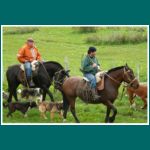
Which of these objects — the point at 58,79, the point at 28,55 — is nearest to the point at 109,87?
the point at 58,79

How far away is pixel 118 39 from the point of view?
24.5 meters

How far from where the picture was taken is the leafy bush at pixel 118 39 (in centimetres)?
2412

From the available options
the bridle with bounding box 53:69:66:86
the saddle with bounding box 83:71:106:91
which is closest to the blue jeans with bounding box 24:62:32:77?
the bridle with bounding box 53:69:66:86

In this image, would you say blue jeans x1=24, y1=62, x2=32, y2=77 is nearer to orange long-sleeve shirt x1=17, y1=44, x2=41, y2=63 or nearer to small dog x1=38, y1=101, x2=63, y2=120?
orange long-sleeve shirt x1=17, y1=44, x2=41, y2=63

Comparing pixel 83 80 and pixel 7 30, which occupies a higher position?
pixel 7 30

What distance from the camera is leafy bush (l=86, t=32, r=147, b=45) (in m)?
24.1

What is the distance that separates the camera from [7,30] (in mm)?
22250

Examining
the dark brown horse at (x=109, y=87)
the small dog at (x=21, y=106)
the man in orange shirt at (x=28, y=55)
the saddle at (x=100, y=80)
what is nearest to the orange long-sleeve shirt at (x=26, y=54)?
the man in orange shirt at (x=28, y=55)

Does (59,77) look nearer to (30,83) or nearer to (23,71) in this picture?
(30,83)

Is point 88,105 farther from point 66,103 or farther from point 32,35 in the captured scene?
point 32,35

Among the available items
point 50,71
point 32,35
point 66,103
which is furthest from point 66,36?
point 66,103

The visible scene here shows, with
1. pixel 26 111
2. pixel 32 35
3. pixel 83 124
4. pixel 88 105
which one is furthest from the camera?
pixel 32 35

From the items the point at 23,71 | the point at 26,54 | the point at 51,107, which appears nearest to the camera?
the point at 51,107

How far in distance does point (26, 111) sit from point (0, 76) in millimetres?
1623
